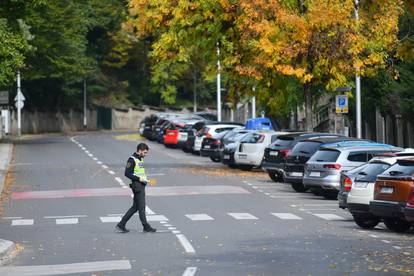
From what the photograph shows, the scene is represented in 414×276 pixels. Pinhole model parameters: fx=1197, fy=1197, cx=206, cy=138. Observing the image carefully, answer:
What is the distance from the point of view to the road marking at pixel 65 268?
17016 millimetres

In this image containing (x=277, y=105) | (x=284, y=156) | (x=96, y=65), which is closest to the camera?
(x=284, y=156)

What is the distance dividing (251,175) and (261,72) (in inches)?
216

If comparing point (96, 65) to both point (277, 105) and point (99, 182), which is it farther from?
point (99, 182)

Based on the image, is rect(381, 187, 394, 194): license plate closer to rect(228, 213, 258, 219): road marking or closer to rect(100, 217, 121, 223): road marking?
rect(228, 213, 258, 219): road marking

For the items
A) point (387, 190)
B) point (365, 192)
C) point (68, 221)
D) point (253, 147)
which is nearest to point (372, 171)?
point (365, 192)

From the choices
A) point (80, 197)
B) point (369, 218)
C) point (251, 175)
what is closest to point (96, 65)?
point (251, 175)

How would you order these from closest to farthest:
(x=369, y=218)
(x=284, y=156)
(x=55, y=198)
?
1. (x=369, y=218)
2. (x=55, y=198)
3. (x=284, y=156)

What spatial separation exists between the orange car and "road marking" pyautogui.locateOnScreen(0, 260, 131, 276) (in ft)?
19.6

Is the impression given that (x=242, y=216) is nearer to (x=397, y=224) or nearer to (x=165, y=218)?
(x=165, y=218)

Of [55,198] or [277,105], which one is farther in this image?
[277,105]

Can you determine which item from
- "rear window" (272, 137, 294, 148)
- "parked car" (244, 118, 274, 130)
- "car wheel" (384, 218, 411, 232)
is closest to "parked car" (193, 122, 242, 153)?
"parked car" (244, 118, 274, 130)

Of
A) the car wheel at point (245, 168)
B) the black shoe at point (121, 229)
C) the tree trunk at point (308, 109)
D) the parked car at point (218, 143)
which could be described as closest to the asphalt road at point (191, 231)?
the black shoe at point (121, 229)

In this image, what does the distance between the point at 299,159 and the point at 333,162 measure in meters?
3.30

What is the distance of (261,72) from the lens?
150ft
